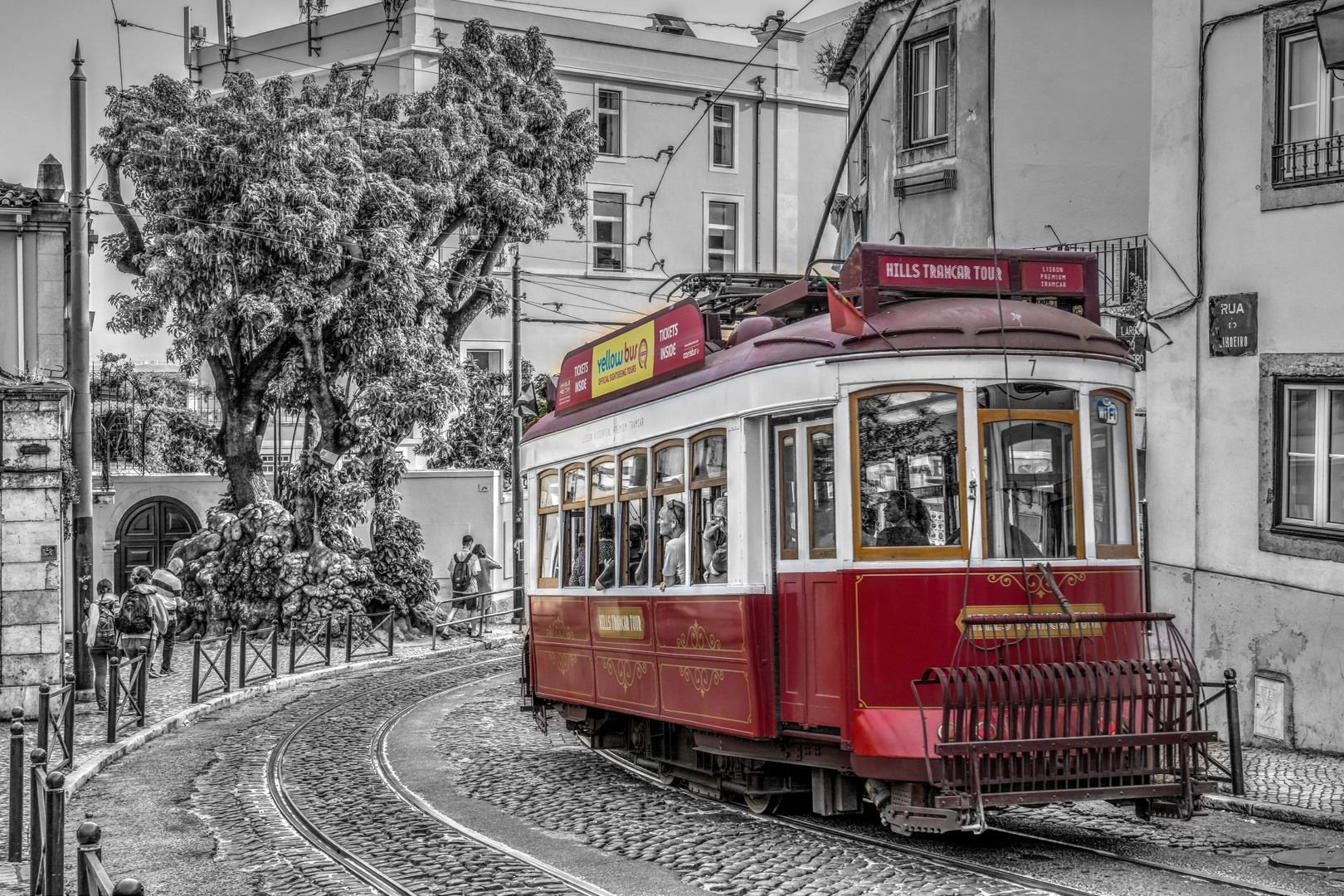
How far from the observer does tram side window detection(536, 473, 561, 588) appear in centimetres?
1338

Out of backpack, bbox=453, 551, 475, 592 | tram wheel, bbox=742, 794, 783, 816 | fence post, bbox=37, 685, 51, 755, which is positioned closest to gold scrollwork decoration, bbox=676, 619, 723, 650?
tram wheel, bbox=742, 794, 783, 816

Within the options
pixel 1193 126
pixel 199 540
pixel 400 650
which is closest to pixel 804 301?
pixel 1193 126

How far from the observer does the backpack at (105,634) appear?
57.9 feet

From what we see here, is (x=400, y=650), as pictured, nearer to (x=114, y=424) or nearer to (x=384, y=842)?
(x=114, y=424)

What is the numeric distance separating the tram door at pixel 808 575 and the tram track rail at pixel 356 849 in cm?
170

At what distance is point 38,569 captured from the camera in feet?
50.4

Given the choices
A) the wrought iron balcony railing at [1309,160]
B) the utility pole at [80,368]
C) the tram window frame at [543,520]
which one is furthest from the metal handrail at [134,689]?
the wrought iron balcony railing at [1309,160]

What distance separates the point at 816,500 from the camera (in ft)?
30.1

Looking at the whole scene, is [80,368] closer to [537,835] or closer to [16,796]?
[16,796]

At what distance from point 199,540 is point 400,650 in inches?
182

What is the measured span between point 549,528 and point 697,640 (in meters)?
3.61

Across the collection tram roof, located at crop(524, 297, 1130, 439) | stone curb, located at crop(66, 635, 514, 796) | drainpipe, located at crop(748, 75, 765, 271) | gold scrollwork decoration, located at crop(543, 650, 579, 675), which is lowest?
stone curb, located at crop(66, 635, 514, 796)

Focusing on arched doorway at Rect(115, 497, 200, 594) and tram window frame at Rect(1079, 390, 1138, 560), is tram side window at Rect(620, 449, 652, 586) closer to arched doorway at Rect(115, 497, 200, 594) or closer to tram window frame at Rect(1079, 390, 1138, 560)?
tram window frame at Rect(1079, 390, 1138, 560)

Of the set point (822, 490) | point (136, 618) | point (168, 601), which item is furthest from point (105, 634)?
point (822, 490)
